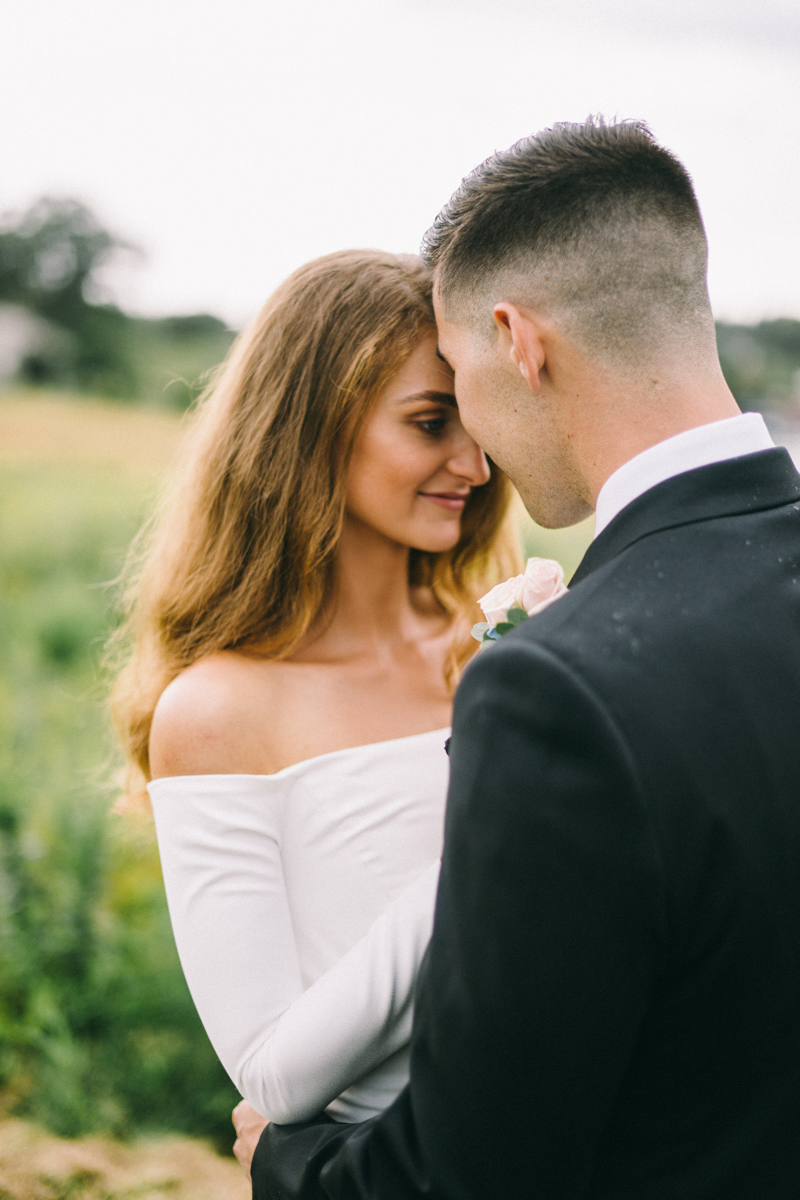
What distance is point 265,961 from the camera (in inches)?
69.1

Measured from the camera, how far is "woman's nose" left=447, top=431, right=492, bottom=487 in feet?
7.30

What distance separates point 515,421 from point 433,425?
26.7 inches

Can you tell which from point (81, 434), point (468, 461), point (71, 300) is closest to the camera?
point (468, 461)

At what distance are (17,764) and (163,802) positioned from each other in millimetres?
3547

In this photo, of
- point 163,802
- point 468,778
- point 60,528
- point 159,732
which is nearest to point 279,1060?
point 163,802

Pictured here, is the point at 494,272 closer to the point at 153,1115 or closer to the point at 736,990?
the point at 736,990

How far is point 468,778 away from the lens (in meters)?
1.06

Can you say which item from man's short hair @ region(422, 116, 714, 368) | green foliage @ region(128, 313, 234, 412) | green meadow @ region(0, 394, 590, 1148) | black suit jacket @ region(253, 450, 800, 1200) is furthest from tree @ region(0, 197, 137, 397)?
black suit jacket @ region(253, 450, 800, 1200)

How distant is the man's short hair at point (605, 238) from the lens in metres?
1.32

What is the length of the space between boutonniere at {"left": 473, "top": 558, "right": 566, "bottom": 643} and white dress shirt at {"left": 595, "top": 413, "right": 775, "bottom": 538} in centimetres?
23

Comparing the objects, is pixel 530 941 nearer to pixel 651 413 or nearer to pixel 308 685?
pixel 651 413

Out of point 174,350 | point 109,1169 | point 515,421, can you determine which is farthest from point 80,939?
point 174,350

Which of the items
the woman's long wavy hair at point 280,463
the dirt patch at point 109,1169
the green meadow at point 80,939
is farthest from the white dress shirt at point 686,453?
the dirt patch at point 109,1169

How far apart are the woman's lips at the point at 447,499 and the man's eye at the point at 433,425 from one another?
161mm
